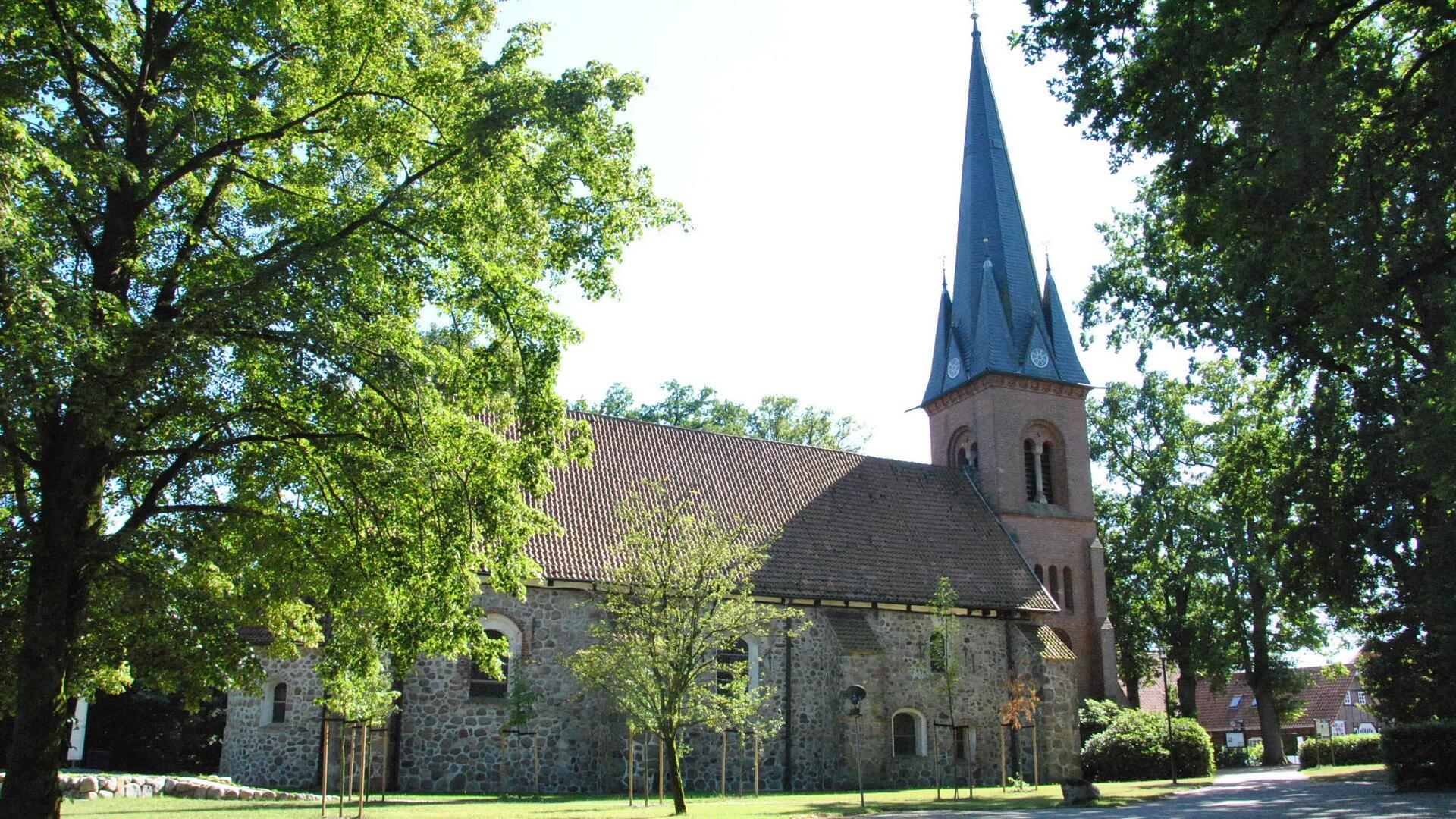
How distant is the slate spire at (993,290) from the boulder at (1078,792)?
15.1m

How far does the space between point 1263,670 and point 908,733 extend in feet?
64.1

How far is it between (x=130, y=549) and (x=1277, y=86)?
42.6ft

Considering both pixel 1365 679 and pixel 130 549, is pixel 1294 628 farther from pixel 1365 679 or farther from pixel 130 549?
pixel 130 549

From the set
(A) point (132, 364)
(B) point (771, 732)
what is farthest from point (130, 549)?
(B) point (771, 732)

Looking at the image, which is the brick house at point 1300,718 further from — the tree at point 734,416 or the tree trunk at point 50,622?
the tree trunk at point 50,622

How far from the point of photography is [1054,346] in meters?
33.8

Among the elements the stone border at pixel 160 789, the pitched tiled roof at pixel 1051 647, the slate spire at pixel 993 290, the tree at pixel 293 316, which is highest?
the slate spire at pixel 993 290

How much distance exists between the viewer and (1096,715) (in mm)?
28172

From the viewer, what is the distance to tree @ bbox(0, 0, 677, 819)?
10.3 metres

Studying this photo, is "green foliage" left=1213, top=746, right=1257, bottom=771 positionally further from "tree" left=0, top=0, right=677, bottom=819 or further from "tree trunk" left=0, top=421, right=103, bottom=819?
"tree trunk" left=0, top=421, right=103, bottom=819

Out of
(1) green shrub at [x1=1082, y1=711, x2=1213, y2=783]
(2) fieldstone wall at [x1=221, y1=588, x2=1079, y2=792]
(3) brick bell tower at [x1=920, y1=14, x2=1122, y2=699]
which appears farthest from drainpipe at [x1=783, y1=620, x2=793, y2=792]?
(3) brick bell tower at [x1=920, y1=14, x2=1122, y2=699]

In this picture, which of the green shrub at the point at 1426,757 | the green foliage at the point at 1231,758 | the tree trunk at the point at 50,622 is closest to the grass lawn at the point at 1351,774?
the green shrub at the point at 1426,757

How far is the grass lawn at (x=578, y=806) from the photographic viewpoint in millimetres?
14562

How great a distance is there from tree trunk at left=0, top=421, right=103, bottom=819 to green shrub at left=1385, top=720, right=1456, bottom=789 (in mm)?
21289
